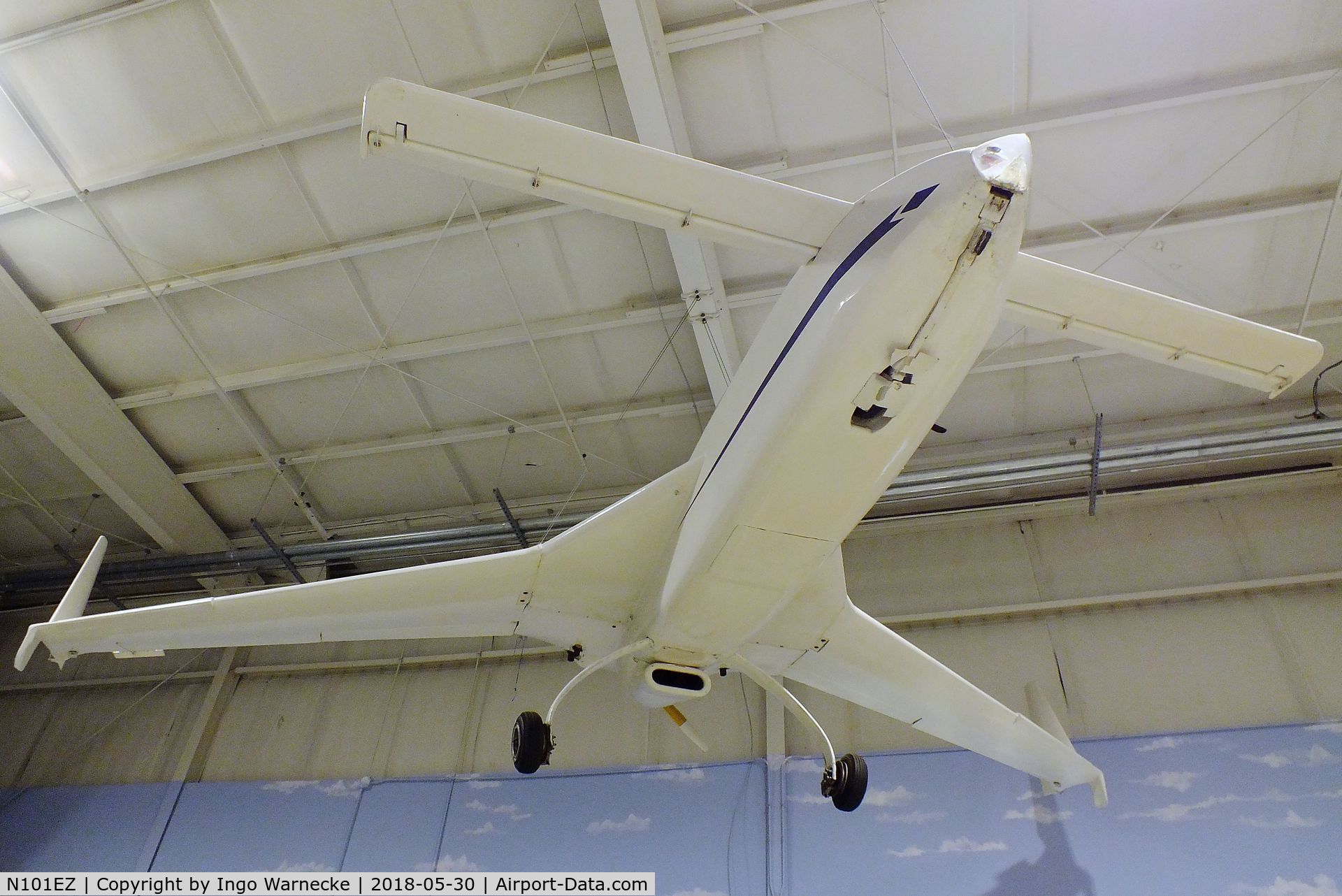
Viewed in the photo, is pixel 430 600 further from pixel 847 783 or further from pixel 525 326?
pixel 525 326

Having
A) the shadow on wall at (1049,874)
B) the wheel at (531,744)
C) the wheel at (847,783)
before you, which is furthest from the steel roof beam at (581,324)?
the shadow on wall at (1049,874)

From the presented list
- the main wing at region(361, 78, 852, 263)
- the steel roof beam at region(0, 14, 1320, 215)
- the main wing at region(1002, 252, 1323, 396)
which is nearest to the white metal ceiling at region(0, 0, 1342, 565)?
the steel roof beam at region(0, 14, 1320, 215)

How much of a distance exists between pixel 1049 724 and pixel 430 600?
635 centimetres

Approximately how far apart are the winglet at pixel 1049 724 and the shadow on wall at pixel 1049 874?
0.65 m

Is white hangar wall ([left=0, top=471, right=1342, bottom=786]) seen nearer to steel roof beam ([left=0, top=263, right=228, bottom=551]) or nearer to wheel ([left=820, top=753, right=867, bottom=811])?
steel roof beam ([left=0, top=263, right=228, bottom=551])

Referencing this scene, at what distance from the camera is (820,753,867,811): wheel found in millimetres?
6344

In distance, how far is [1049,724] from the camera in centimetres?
833

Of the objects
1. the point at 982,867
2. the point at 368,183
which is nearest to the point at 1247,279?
the point at 982,867

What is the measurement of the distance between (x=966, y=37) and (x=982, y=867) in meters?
8.87

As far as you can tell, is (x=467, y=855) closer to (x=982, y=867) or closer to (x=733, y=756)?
(x=733, y=756)

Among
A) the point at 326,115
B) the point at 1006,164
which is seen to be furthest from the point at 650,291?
the point at 1006,164

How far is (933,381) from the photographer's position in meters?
4.54

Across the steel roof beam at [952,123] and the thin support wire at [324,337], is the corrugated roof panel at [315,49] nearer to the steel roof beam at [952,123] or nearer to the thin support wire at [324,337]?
the steel roof beam at [952,123]

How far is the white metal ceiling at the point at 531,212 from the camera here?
27.9 feet
